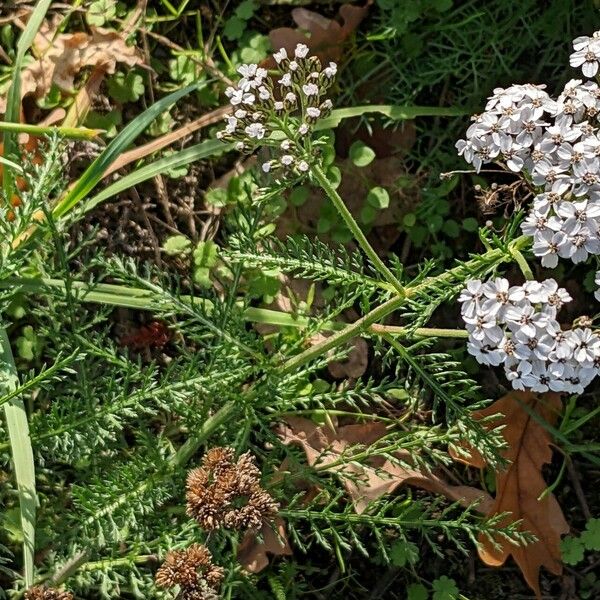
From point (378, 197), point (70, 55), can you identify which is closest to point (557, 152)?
point (378, 197)

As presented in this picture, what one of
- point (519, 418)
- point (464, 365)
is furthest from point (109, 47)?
point (519, 418)

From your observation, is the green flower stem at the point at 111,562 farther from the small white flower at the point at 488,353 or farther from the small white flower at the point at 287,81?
the small white flower at the point at 287,81

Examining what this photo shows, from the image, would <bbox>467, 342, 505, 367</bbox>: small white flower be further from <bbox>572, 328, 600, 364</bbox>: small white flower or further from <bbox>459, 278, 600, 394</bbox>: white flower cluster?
<bbox>572, 328, 600, 364</bbox>: small white flower

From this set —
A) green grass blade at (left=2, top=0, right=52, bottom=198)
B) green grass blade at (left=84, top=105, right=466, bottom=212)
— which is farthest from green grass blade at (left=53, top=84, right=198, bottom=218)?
green grass blade at (left=2, top=0, right=52, bottom=198)

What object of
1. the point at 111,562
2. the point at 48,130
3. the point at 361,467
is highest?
the point at 48,130

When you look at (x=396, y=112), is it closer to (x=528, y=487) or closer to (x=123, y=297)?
(x=123, y=297)

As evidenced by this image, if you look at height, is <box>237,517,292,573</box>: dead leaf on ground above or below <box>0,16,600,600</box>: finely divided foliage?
below

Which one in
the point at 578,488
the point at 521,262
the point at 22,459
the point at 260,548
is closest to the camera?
the point at 521,262
